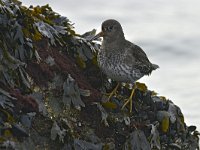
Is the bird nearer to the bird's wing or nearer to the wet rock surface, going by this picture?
the bird's wing

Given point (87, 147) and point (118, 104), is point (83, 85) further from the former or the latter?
point (87, 147)

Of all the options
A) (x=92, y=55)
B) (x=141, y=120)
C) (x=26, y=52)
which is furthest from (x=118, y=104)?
(x=26, y=52)

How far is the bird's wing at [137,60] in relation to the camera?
25.7ft

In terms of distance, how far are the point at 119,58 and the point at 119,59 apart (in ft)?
0.08

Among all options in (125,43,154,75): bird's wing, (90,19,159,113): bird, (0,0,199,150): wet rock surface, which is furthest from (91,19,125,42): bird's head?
(0,0,199,150): wet rock surface

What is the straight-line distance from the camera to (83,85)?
667cm

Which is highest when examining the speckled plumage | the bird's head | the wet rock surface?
the bird's head

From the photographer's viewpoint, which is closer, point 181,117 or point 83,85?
point 83,85

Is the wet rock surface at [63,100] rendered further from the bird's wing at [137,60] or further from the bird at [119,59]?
the bird's wing at [137,60]

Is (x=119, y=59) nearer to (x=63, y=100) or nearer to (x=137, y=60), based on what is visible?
(x=137, y=60)

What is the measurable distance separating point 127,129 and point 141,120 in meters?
0.42

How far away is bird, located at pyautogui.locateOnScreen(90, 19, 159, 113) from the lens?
289 inches

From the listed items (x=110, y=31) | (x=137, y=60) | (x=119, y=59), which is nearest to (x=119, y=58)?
(x=119, y=59)

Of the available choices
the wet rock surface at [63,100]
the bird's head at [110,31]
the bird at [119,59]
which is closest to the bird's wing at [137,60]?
the bird at [119,59]
